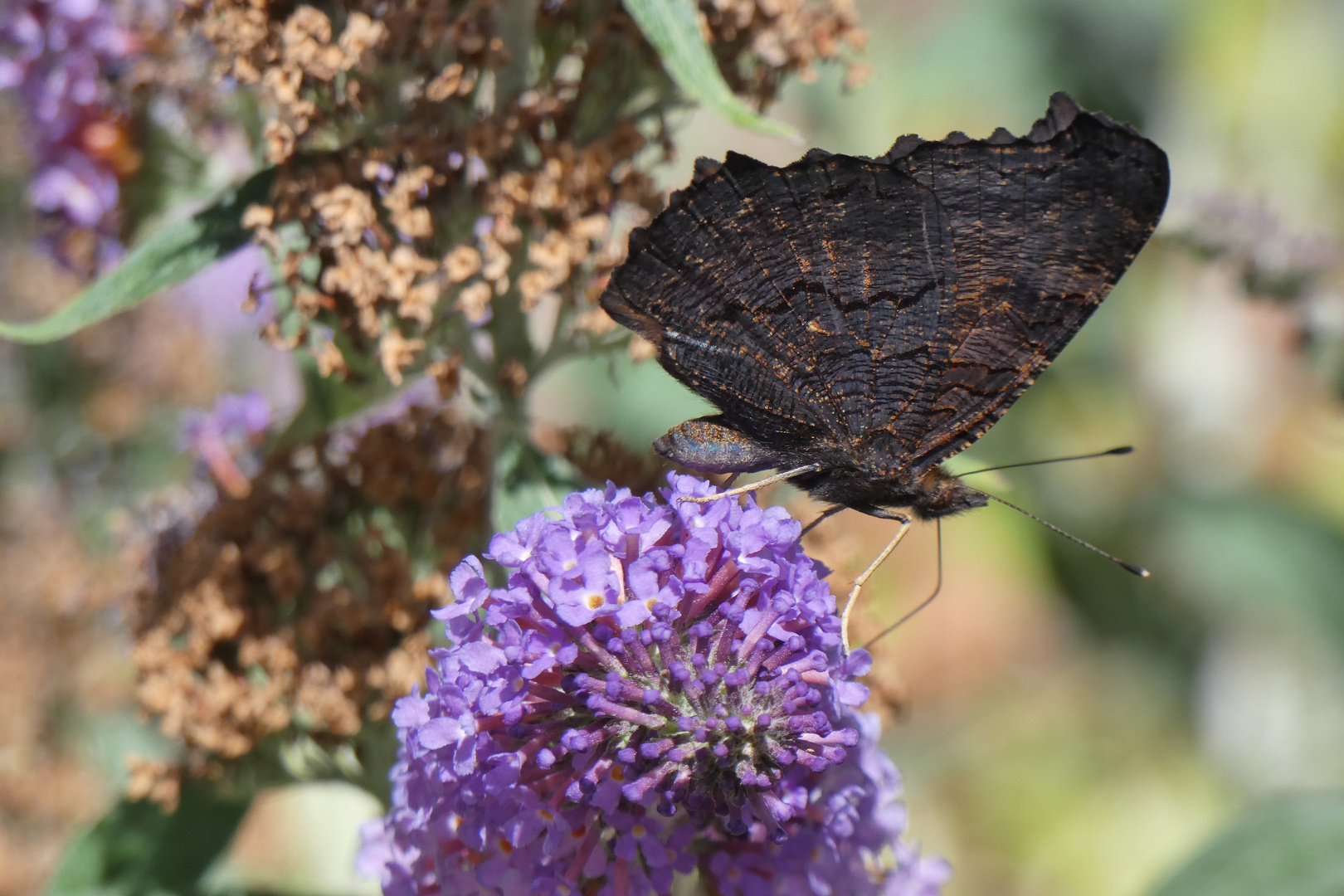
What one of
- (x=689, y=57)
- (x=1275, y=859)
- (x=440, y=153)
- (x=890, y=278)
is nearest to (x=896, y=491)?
(x=890, y=278)

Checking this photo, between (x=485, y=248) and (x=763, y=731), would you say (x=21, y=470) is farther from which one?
(x=763, y=731)

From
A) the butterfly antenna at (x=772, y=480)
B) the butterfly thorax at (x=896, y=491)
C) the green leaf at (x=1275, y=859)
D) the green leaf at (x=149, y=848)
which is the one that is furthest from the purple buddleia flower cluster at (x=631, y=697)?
the green leaf at (x=1275, y=859)

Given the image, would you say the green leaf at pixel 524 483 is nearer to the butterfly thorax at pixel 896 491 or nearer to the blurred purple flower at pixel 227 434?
the butterfly thorax at pixel 896 491

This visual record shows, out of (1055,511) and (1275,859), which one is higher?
(1055,511)

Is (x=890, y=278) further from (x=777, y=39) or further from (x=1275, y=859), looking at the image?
(x=1275, y=859)

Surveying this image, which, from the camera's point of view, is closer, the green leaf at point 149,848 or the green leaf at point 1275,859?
the green leaf at point 149,848

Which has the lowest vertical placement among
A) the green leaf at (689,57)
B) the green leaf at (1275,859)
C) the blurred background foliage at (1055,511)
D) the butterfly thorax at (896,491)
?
the green leaf at (1275,859)

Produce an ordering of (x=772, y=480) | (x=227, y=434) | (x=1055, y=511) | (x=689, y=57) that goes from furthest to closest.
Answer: (x=1055, y=511)
(x=227, y=434)
(x=772, y=480)
(x=689, y=57)
